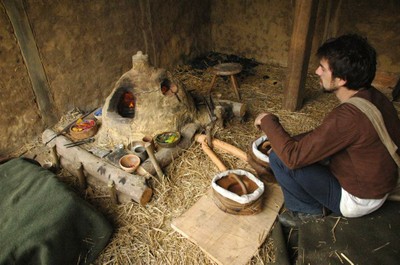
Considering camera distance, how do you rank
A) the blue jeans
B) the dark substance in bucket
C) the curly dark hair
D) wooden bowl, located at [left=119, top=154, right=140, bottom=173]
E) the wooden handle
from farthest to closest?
wooden bowl, located at [left=119, top=154, right=140, bottom=173] → the dark substance in bucket → the wooden handle → the blue jeans → the curly dark hair

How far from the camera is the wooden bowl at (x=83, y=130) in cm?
402

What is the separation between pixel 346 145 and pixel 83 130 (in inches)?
128

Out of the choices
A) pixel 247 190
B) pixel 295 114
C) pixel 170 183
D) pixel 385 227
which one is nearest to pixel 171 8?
pixel 295 114

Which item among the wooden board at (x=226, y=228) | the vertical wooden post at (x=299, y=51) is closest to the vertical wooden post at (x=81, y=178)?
the wooden board at (x=226, y=228)

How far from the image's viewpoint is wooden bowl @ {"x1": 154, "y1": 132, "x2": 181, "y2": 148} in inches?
148

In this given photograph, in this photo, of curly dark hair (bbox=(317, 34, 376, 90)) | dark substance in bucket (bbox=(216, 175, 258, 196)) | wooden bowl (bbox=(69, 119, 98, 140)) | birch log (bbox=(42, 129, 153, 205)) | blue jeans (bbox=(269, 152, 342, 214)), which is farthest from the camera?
Result: wooden bowl (bbox=(69, 119, 98, 140))

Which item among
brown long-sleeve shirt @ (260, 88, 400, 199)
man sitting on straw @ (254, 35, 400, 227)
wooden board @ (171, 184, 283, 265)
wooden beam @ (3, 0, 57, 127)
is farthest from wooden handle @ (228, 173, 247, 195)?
wooden beam @ (3, 0, 57, 127)

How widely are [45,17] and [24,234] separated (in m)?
2.86

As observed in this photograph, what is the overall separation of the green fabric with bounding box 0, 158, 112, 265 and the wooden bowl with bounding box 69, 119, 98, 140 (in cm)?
90

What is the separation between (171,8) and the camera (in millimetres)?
6059

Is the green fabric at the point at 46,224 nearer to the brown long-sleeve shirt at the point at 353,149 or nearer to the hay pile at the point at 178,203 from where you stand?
the hay pile at the point at 178,203

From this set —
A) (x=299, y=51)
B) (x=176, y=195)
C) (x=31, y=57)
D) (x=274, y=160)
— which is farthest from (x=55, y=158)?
(x=299, y=51)

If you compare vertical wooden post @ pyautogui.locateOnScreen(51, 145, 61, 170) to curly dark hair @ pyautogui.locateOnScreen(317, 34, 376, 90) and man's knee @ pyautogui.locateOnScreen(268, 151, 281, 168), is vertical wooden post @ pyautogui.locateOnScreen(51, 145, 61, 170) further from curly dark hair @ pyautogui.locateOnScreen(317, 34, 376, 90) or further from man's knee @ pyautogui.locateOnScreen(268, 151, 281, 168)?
curly dark hair @ pyautogui.locateOnScreen(317, 34, 376, 90)

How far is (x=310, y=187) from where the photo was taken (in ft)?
8.22
